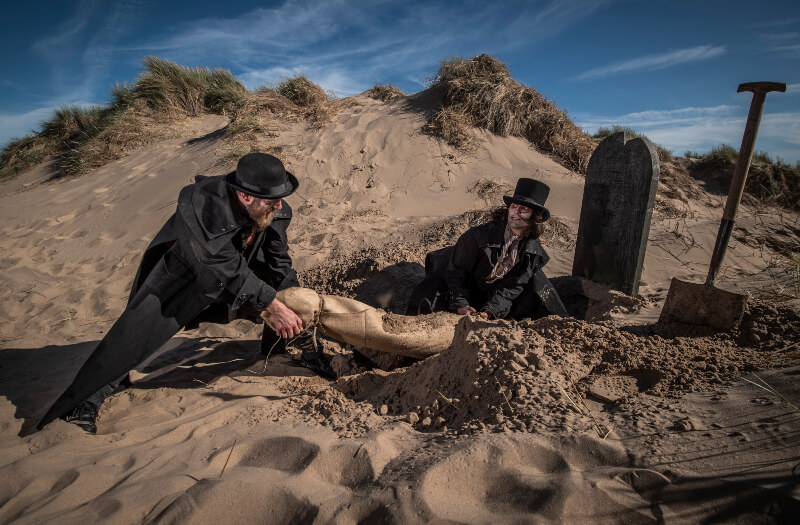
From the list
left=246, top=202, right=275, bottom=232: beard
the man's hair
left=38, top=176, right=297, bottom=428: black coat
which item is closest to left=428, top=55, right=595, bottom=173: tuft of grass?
the man's hair

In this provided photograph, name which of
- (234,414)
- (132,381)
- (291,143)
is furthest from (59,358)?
(291,143)

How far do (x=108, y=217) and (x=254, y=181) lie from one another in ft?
20.8

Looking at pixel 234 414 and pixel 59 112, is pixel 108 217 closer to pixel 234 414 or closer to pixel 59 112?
pixel 234 414

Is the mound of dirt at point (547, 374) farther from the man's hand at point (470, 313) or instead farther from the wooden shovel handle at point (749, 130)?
the wooden shovel handle at point (749, 130)

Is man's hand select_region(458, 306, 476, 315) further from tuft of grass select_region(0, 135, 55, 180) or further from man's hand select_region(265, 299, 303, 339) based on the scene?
tuft of grass select_region(0, 135, 55, 180)

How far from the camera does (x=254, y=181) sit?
2.65m

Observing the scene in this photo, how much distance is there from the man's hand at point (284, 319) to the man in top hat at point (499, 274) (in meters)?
1.31

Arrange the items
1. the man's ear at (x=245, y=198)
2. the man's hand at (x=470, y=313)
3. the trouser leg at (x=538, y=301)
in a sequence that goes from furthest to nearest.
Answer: the trouser leg at (x=538, y=301) → the man's hand at (x=470, y=313) → the man's ear at (x=245, y=198)

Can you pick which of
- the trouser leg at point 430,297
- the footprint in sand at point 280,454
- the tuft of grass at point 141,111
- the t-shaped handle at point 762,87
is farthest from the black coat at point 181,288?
the tuft of grass at point 141,111

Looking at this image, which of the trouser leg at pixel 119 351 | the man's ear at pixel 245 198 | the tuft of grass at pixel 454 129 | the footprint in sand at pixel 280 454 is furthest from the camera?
the tuft of grass at pixel 454 129

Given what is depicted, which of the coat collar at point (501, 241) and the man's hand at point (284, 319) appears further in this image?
the coat collar at point (501, 241)

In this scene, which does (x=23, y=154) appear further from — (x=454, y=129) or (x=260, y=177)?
(x=260, y=177)

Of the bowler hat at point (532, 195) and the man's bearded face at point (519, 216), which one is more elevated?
the bowler hat at point (532, 195)

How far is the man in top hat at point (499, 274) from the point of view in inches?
136
